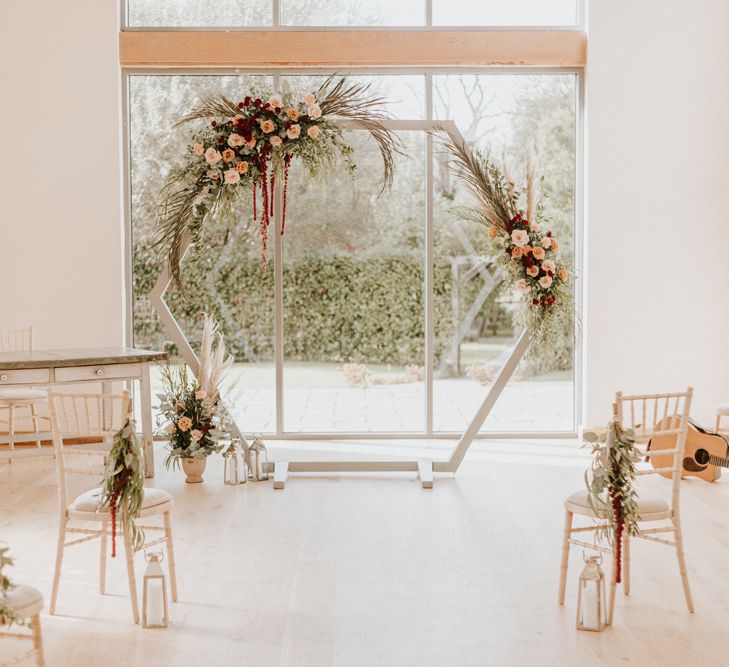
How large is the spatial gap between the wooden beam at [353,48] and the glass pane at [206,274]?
0.95 feet

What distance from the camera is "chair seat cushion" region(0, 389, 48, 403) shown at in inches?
256

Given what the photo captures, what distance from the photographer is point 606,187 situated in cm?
751

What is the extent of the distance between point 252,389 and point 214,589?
3.67m

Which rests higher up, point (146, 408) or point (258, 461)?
point (146, 408)

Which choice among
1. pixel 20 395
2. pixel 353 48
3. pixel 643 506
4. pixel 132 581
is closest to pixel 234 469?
pixel 20 395

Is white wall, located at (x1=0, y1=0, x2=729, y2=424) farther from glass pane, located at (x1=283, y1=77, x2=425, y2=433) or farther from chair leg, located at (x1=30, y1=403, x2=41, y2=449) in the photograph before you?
glass pane, located at (x1=283, y1=77, x2=425, y2=433)

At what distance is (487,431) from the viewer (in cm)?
791

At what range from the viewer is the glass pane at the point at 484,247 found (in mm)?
7699

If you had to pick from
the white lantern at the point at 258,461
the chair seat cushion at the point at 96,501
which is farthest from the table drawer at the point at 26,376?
the chair seat cushion at the point at 96,501


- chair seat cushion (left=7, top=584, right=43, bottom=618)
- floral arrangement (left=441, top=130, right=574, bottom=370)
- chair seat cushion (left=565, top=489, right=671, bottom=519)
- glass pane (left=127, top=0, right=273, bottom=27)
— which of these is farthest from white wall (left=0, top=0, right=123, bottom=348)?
chair seat cushion (left=7, top=584, right=43, bottom=618)

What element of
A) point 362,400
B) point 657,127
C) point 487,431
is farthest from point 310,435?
point 657,127

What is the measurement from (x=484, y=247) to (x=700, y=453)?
7.90 feet

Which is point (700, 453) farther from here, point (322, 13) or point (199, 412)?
point (322, 13)

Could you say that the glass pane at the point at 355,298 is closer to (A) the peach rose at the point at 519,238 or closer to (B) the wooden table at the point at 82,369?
(B) the wooden table at the point at 82,369
